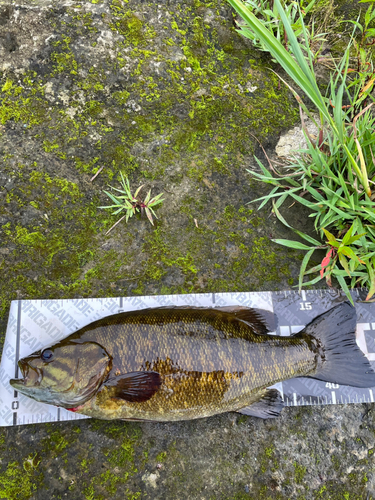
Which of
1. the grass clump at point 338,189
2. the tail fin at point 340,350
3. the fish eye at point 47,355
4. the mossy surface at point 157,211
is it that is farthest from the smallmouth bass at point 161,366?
the grass clump at point 338,189

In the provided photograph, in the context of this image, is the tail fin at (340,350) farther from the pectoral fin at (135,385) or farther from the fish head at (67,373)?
the fish head at (67,373)

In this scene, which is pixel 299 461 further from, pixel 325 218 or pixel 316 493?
pixel 325 218

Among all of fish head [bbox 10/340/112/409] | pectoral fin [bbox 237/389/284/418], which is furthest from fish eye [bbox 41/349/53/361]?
pectoral fin [bbox 237/389/284/418]

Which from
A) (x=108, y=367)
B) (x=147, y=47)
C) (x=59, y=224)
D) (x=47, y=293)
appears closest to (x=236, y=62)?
(x=147, y=47)

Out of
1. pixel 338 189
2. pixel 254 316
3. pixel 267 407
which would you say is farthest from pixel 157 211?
pixel 267 407

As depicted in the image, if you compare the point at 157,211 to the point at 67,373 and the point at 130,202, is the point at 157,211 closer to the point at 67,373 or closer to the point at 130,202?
the point at 130,202

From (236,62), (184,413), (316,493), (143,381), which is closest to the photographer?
(143,381)
